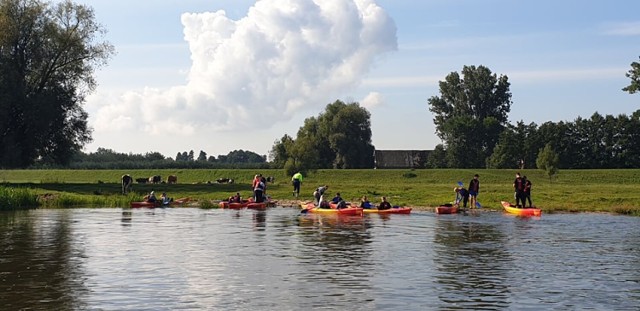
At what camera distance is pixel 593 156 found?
107500 millimetres

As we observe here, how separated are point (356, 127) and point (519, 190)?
7918 centimetres

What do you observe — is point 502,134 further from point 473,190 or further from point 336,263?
point 336,263

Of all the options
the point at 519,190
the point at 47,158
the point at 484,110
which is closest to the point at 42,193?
the point at 47,158

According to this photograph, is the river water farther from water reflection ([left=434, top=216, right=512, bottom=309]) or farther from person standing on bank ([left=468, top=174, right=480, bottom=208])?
person standing on bank ([left=468, top=174, right=480, bottom=208])

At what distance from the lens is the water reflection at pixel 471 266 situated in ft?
56.7

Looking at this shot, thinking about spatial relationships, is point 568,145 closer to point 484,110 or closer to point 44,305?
point 484,110

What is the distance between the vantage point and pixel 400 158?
133000mm

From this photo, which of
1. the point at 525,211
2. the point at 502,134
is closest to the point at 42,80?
the point at 525,211

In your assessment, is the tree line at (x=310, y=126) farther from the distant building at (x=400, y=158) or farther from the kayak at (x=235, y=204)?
the kayak at (x=235, y=204)

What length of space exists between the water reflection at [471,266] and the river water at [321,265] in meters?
0.04

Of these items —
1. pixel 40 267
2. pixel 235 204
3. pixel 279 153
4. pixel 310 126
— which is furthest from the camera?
pixel 310 126

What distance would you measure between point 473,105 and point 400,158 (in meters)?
16.4

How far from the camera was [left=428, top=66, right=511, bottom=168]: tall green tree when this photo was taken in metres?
129

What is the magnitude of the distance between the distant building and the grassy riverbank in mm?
39254
